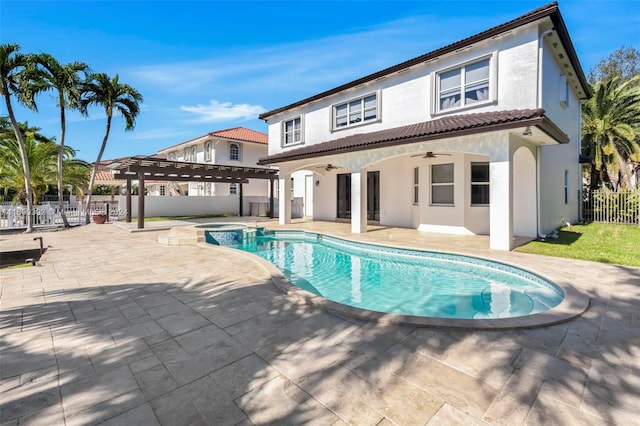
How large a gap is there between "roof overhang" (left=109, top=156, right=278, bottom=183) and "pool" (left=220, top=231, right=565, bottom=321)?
931cm

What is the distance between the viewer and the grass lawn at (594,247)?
8.08 metres

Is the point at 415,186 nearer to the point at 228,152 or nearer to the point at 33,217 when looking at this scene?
the point at 228,152

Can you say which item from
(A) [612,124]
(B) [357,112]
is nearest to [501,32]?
(B) [357,112]

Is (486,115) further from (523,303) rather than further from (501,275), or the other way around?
(523,303)

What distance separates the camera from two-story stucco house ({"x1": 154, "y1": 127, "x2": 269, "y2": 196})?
3042 cm

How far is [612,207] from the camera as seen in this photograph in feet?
53.6

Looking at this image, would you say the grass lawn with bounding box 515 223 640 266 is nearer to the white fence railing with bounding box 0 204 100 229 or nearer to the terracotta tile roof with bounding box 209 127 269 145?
the white fence railing with bounding box 0 204 100 229

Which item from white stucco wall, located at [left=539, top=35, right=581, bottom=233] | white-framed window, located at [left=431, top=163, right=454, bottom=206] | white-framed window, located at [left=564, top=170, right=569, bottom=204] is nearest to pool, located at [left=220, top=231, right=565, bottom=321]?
white-framed window, located at [left=431, top=163, right=454, bottom=206]

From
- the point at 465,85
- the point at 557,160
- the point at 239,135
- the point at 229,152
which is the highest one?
the point at 239,135

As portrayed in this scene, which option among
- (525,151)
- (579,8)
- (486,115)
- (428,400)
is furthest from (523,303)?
(579,8)

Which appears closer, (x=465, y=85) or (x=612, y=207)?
(x=465, y=85)

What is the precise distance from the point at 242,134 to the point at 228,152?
11.1 feet

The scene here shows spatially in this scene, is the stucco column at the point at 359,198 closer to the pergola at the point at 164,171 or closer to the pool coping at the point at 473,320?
the pool coping at the point at 473,320

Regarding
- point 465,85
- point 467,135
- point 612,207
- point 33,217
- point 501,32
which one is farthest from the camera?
point 33,217
